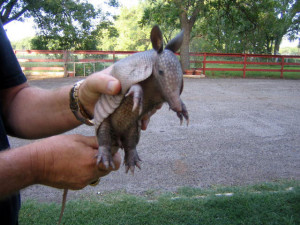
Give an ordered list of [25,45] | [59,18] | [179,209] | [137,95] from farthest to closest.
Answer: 1. [25,45]
2. [59,18]
3. [179,209]
4. [137,95]

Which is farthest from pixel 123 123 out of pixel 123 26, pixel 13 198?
pixel 123 26

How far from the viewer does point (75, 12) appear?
16.0 meters

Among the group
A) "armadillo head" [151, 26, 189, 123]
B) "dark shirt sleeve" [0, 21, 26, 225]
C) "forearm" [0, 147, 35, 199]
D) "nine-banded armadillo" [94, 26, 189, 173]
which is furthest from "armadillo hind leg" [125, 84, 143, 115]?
"dark shirt sleeve" [0, 21, 26, 225]

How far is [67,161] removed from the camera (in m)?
1.40

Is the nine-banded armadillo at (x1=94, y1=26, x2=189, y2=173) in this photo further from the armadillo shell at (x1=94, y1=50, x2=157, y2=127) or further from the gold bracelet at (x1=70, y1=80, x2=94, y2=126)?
the gold bracelet at (x1=70, y1=80, x2=94, y2=126)

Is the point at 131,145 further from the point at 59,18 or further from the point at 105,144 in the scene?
the point at 59,18

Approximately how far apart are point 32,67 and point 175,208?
14494 millimetres

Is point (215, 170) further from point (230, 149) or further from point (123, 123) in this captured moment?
point (123, 123)

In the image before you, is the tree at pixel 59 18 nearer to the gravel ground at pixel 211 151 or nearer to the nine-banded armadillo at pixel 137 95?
the gravel ground at pixel 211 151

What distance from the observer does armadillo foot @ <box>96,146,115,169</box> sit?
1.35 metres

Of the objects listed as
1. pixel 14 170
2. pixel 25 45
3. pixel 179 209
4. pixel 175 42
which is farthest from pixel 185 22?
pixel 25 45

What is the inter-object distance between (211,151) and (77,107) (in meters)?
3.42

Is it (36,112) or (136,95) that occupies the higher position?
(136,95)

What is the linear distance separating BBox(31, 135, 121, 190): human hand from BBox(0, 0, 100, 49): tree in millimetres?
15529
